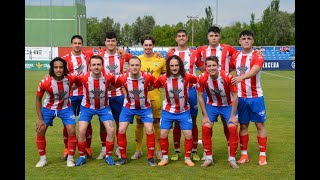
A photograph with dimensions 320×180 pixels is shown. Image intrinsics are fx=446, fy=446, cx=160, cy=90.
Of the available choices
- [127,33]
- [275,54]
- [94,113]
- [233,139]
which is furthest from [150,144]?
[127,33]

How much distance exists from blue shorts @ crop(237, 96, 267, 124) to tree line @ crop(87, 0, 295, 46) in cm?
4279

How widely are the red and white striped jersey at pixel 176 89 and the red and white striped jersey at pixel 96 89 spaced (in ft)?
2.41

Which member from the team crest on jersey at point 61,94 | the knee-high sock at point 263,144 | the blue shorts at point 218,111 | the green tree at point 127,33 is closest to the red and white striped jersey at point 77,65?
the team crest on jersey at point 61,94

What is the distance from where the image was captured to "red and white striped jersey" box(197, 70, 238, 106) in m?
6.50

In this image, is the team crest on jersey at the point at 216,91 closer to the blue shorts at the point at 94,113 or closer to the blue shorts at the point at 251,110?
the blue shorts at the point at 251,110

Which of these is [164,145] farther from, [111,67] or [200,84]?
[111,67]

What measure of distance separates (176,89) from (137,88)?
588 millimetres

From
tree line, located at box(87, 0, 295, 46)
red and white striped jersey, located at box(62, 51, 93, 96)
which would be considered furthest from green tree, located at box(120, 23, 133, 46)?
red and white striped jersey, located at box(62, 51, 93, 96)

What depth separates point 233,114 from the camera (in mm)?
6480

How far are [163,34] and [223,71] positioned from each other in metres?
66.7

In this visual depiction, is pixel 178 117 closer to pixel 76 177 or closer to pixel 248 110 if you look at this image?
pixel 248 110
